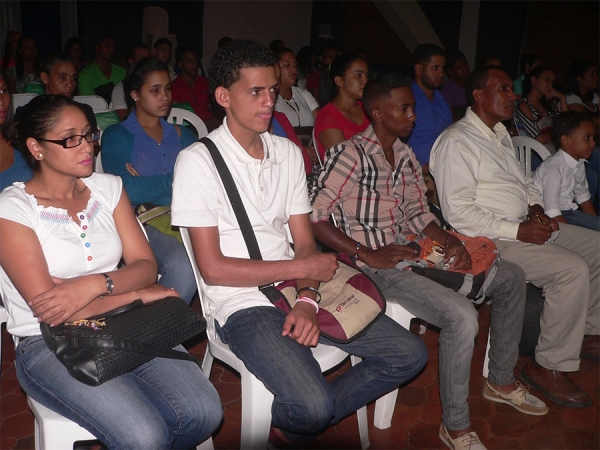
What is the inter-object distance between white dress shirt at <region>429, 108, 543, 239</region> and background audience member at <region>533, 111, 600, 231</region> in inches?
14.0

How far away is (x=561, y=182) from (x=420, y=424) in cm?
167

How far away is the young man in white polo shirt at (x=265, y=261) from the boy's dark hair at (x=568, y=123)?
194 centimetres

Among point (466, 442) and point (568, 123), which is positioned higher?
point (568, 123)

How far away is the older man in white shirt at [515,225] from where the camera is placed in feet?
8.50

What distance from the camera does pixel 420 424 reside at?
242 cm

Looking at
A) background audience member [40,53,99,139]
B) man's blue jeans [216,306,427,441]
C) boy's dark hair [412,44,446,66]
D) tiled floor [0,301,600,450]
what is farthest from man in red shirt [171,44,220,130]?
man's blue jeans [216,306,427,441]

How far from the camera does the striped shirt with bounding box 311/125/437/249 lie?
7.96ft

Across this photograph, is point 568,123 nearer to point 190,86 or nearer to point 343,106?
point 343,106

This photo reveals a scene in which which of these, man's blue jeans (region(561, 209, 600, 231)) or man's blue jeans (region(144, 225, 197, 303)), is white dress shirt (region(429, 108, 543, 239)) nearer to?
man's blue jeans (region(561, 209, 600, 231))

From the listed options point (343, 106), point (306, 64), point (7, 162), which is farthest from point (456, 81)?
point (7, 162)

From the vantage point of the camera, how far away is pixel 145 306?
1.78 meters

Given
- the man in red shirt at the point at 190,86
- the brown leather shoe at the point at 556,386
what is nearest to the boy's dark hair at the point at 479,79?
the brown leather shoe at the point at 556,386

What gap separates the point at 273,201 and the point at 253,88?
40cm

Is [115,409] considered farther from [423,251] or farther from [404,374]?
[423,251]
